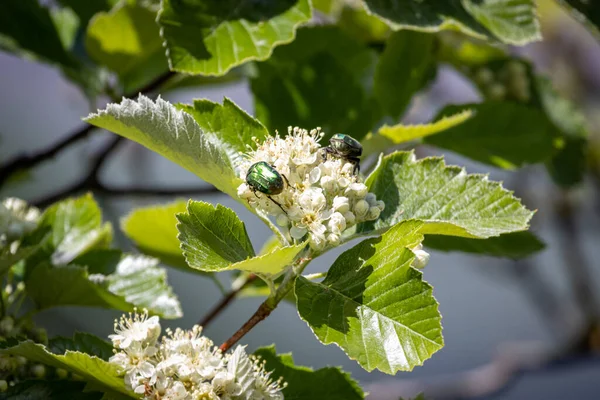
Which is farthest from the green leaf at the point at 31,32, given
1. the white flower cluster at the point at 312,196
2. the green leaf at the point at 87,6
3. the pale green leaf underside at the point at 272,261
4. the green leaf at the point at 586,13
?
the green leaf at the point at 586,13

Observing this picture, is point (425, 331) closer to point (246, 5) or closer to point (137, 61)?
point (246, 5)

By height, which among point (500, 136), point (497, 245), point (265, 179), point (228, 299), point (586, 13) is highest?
point (586, 13)

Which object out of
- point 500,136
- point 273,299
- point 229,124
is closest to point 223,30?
point 229,124

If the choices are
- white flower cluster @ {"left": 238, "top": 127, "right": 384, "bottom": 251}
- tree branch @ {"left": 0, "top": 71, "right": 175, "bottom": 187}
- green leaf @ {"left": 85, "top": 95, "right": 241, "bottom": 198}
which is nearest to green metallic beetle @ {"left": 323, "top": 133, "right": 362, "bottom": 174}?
white flower cluster @ {"left": 238, "top": 127, "right": 384, "bottom": 251}

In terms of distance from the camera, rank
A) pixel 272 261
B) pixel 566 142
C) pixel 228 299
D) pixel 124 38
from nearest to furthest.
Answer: pixel 272 261 → pixel 228 299 → pixel 124 38 → pixel 566 142

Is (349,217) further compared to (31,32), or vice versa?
(31,32)

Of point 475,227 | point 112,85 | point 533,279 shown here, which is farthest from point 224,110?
point 533,279

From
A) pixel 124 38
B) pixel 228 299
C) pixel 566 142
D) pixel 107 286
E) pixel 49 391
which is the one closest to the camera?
pixel 49 391

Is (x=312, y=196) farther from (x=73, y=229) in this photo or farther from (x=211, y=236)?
(x=73, y=229)
